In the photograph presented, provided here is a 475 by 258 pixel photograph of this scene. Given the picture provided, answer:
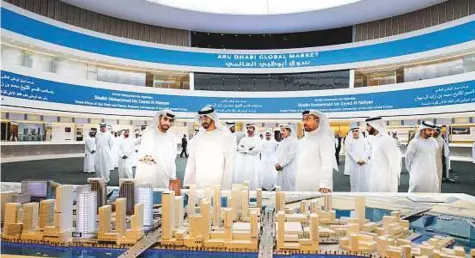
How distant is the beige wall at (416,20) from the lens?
10.9m

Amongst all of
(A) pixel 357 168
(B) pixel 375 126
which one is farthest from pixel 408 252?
(A) pixel 357 168

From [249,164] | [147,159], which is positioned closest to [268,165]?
[249,164]

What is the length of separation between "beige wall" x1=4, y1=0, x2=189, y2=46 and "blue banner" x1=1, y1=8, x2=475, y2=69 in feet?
3.46

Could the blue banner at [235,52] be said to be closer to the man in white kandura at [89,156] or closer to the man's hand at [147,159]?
the man in white kandura at [89,156]

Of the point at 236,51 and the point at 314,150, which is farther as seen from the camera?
the point at 236,51

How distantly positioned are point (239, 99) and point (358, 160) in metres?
7.65

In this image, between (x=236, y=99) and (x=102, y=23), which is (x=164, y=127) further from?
(x=102, y=23)

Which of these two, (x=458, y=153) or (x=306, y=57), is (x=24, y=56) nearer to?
(x=306, y=57)

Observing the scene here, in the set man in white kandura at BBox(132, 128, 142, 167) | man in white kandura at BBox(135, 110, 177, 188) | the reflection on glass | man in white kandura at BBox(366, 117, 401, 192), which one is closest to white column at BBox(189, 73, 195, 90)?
the reflection on glass

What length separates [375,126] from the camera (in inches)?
183

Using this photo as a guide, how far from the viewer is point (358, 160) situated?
20.7 feet

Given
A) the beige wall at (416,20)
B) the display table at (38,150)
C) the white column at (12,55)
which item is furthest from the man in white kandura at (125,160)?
the beige wall at (416,20)

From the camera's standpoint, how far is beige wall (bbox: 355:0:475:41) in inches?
428

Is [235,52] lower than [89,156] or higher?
higher
